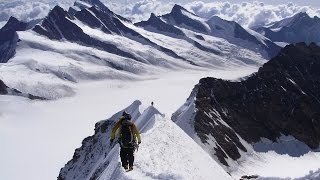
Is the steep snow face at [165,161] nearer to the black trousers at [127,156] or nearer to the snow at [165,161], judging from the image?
the snow at [165,161]

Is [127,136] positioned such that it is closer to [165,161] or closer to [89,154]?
[165,161]

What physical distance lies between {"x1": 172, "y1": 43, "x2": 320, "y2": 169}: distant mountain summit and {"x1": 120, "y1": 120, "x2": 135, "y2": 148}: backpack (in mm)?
63792

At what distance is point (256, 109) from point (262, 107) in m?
2.12

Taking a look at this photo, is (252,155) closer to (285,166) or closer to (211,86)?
(285,166)

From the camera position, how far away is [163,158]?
39156 mm

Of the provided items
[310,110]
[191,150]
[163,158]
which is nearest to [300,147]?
[310,110]

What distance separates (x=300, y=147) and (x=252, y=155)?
18.8m

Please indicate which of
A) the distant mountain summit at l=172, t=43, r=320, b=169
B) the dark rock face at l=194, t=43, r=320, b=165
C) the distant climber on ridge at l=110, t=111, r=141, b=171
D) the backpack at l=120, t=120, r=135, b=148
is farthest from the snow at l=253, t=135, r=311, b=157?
the backpack at l=120, t=120, r=135, b=148

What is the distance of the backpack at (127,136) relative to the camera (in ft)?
105

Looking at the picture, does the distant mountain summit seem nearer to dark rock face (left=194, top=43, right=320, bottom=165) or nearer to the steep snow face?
dark rock face (left=194, top=43, right=320, bottom=165)

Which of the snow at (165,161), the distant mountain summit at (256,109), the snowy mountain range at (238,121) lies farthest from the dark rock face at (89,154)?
the snow at (165,161)

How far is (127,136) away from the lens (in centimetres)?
3203

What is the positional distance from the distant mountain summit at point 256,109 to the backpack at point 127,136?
2512 inches

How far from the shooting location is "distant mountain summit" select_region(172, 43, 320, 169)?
106 m
